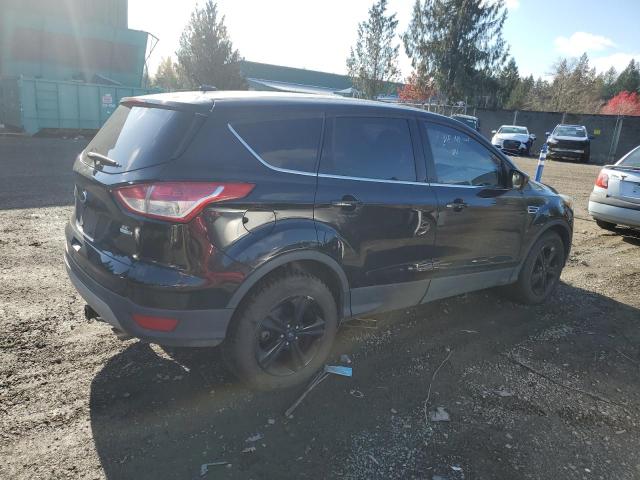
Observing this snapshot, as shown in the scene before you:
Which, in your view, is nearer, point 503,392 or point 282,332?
point 282,332

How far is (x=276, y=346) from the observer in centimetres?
301

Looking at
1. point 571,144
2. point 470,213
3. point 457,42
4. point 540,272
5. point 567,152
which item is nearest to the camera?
point 470,213

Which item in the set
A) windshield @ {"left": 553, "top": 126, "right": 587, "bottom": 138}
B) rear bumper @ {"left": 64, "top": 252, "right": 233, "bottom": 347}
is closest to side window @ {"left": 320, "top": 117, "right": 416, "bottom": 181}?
rear bumper @ {"left": 64, "top": 252, "right": 233, "bottom": 347}

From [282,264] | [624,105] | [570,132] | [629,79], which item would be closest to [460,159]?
[282,264]

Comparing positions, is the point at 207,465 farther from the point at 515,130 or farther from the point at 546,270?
the point at 515,130

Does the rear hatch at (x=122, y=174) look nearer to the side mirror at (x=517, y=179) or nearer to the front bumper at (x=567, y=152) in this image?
the side mirror at (x=517, y=179)

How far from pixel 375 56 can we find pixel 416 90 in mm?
5051

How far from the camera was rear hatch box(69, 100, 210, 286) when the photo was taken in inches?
102

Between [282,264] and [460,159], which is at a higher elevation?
[460,159]

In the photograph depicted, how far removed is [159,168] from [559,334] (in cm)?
364

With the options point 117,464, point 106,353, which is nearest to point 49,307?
point 106,353

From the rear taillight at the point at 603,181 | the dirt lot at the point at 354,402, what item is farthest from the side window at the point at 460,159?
the rear taillight at the point at 603,181

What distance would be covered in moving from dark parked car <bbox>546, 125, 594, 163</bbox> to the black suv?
76.3 ft

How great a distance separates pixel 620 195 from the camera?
23.6 feet
